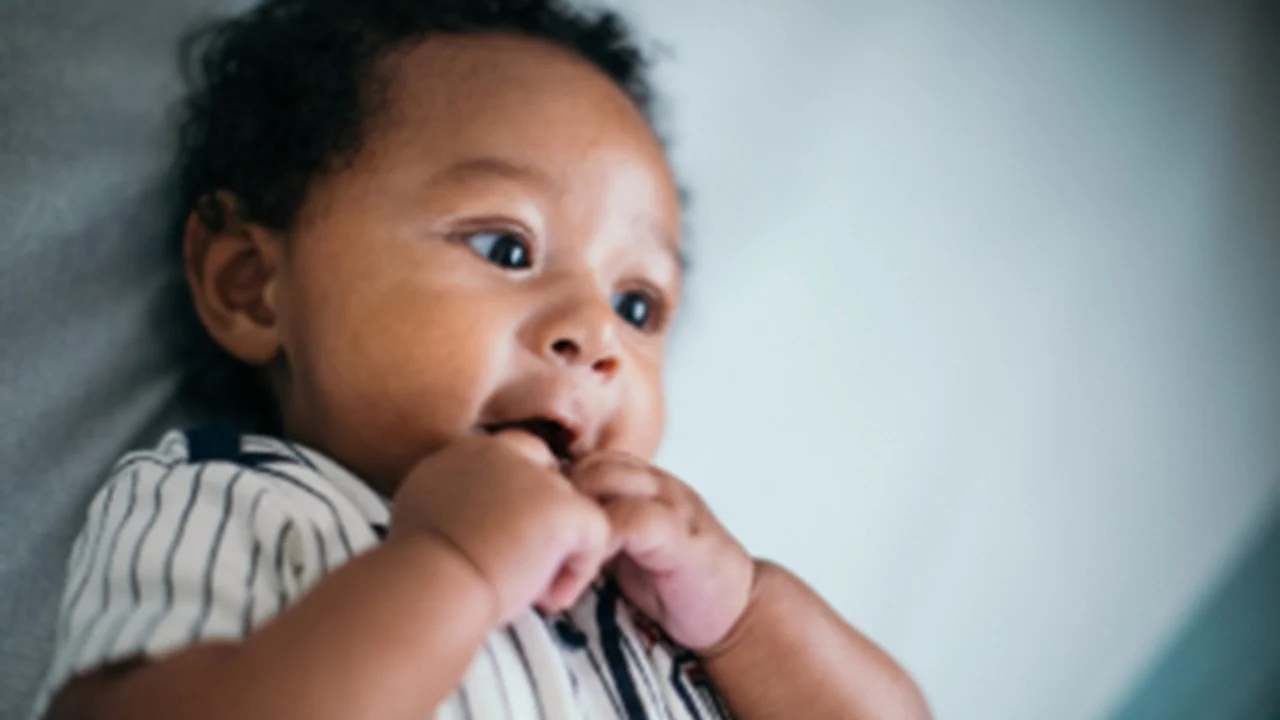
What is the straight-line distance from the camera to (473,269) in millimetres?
612

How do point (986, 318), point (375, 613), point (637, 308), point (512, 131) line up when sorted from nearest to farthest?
point (375, 613) < point (512, 131) < point (637, 308) < point (986, 318)

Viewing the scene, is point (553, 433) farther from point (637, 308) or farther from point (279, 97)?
point (279, 97)

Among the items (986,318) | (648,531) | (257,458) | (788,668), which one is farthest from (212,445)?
(986,318)

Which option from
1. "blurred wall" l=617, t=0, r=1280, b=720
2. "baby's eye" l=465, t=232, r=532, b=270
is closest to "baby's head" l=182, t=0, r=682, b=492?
"baby's eye" l=465, t=232, r=532, b=270

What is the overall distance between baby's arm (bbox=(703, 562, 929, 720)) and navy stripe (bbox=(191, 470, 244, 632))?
0.32 meters

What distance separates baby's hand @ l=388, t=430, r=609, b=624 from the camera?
0.46 meters

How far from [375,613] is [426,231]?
10.6 inches

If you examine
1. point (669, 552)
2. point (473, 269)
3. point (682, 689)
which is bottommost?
point (682, 689)

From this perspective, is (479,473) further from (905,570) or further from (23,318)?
(905,570)

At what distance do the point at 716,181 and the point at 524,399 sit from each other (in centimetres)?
46

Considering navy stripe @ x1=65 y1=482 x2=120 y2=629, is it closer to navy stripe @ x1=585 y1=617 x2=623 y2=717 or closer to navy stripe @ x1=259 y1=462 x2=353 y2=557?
navy stripe @ x1=259 y1=462 x2=353 y2=557

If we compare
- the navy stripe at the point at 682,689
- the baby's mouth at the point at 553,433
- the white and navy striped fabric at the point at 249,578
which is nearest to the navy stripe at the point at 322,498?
the white and navy striped fabric at the point at 249,578

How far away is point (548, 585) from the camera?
498 millimetres

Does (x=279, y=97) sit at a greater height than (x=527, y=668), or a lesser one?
greater
